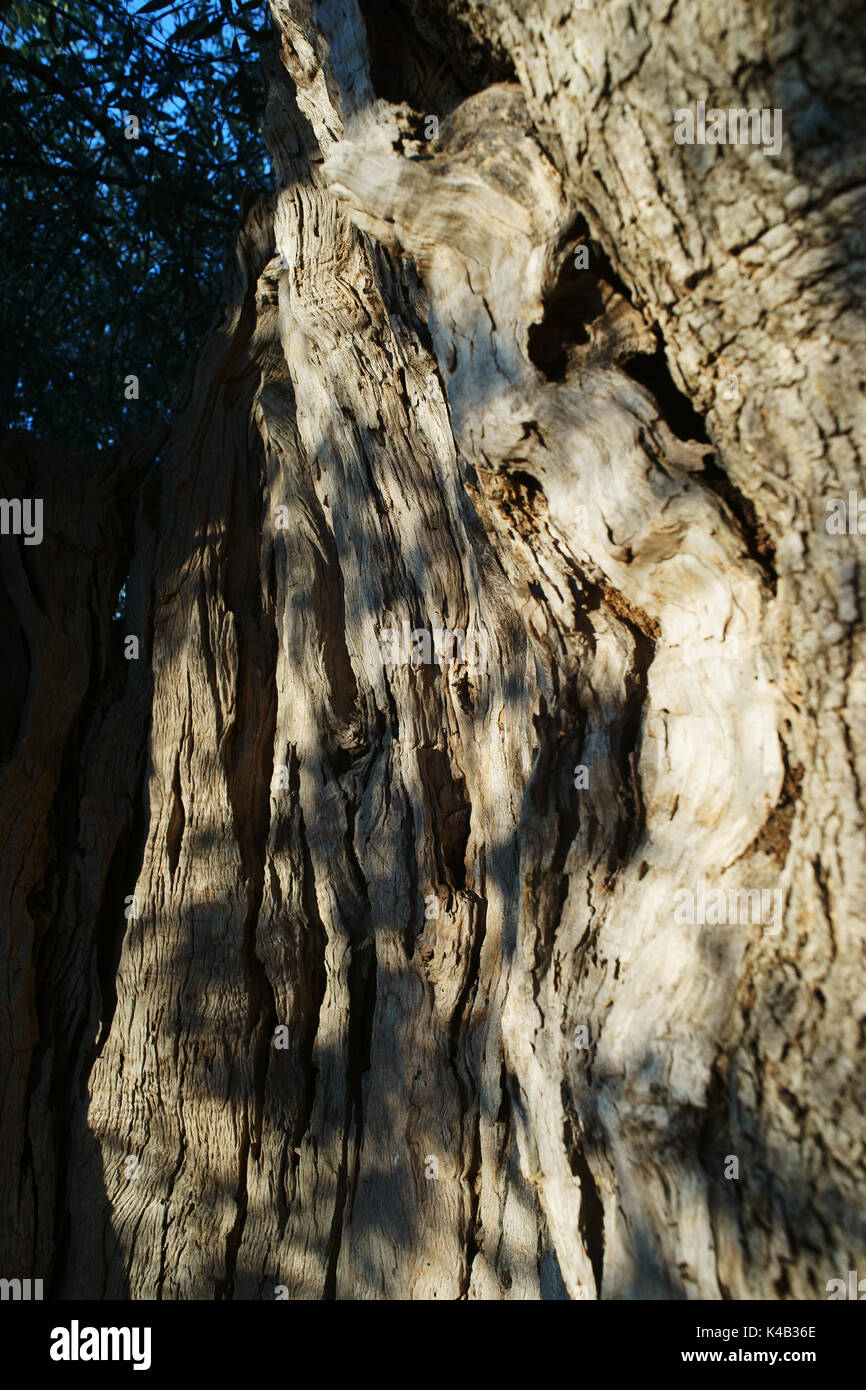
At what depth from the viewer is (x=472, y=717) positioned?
290cm

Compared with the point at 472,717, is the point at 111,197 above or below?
above

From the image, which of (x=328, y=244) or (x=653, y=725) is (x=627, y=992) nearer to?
(x=653, y=725)

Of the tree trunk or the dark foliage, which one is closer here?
the tree trunk

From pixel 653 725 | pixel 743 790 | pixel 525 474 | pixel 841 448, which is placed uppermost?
pixel 525 474

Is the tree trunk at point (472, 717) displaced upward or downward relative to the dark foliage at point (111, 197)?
downward

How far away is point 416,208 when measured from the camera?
7.40 feet

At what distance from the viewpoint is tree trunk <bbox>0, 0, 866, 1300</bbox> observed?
68.7 inches

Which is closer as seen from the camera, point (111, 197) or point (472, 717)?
point (472, 717)

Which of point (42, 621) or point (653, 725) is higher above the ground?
point (42, 621)

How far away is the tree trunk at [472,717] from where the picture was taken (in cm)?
175

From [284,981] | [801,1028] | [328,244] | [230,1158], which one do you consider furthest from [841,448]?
[230,1158]

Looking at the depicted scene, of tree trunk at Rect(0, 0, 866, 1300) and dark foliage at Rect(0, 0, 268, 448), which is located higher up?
dark foliage at Rect(0, 0, 268, 448)

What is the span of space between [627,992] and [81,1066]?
205 centimetres

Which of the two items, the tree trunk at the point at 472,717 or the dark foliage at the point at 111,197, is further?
the dark foliage at the point at 111,197
